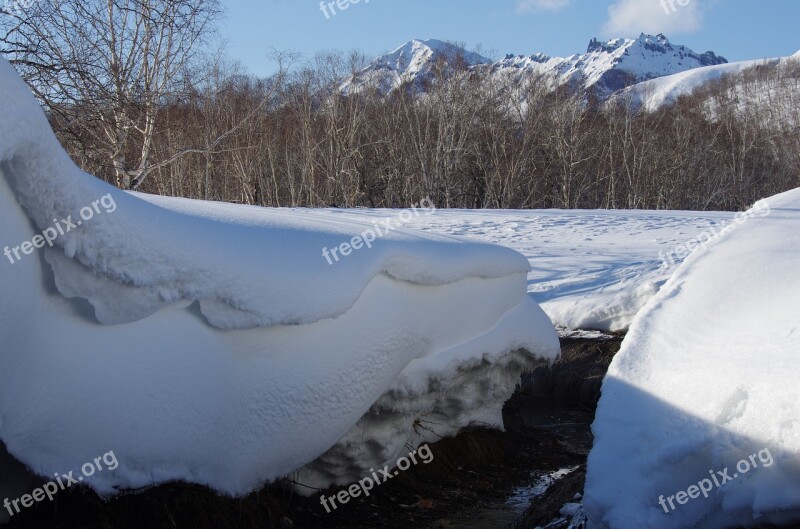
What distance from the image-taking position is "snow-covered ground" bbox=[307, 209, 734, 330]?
26.9 feet

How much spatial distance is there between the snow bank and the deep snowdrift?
1.02 metres

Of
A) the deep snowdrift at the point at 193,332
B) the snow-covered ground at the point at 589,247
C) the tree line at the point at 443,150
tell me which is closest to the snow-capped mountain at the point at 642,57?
the tree line at the point at 443,150

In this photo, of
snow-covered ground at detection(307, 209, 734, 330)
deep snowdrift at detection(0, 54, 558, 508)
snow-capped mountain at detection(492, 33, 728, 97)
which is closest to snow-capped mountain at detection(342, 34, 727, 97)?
snow-capped mountain at detection(492, 33, 728, 97)

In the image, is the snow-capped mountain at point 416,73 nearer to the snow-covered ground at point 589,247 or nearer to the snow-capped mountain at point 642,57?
the snow-covered ground at point 589,247

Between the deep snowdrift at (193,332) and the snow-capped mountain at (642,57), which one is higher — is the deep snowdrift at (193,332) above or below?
below

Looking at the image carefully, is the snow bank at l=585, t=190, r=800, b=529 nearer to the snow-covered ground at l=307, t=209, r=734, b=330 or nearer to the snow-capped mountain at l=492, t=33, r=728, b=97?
the snow-covered ground at l=307, t=209, r=734, b=330

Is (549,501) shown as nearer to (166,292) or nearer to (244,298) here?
(244,298)

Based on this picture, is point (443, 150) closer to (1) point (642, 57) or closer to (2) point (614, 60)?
(2) point (614, 60)

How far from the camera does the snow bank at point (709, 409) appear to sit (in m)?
2.12

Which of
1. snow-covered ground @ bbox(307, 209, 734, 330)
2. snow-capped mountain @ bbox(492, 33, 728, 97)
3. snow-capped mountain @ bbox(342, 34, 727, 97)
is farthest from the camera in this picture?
snow-capped mountain @ bbox(492, 33, 728, 97)

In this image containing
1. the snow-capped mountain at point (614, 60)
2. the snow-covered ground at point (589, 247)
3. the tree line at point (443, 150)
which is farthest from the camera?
the snow-capped mountain at point (614, 60)

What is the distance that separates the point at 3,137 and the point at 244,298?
97 centimetres

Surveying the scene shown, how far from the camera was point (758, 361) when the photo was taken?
2.32 metres

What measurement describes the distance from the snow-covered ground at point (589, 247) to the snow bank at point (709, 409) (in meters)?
3.16
